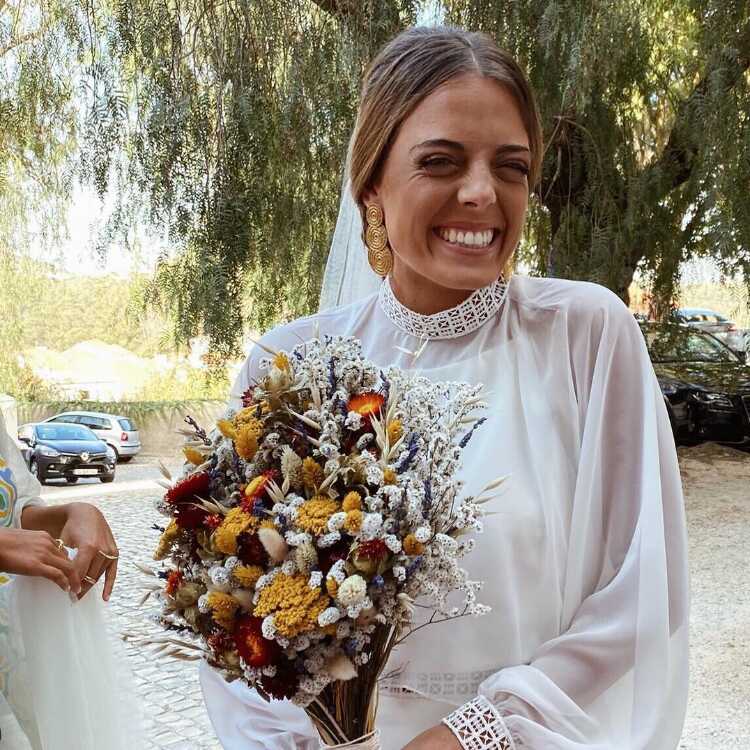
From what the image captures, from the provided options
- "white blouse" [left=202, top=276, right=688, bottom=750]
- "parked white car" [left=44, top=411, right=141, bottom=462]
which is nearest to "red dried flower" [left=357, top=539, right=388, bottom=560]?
"white blouse" [left=202, top=276, right=688, bottom=750]

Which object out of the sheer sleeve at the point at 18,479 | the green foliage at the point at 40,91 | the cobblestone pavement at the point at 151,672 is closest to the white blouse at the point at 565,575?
the sheer sleeve at the point at 18,479

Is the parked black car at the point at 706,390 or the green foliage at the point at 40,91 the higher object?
the green foliage at the point at 40,91

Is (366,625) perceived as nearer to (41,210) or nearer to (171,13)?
(171,13)

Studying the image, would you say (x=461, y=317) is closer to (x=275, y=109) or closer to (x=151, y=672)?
(x=275, y=109)

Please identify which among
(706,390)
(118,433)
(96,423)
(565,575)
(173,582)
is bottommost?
(118,433)

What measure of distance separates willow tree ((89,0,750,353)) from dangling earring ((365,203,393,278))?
2.47 meters

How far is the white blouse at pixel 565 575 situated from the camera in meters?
1.03

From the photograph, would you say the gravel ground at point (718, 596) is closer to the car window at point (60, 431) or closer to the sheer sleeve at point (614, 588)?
the sheer sleeve at point (614, 588)

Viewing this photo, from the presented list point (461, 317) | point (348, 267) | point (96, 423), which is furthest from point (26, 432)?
point (461, 317)

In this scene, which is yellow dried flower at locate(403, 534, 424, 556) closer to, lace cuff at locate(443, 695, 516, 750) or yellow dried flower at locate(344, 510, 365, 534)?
yellow dried flower at locate(344, 510, 365, 534)

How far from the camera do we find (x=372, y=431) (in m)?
0.82

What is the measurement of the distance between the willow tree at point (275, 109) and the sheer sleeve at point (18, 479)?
2.28m

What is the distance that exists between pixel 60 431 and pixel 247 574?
7.40 metres

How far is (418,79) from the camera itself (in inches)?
46.1
